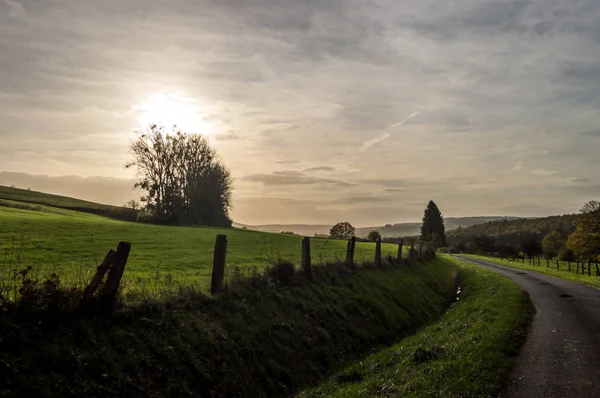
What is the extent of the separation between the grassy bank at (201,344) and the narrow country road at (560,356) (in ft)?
18.0

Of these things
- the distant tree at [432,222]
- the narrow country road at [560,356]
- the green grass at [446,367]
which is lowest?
the green grass at [446,367]

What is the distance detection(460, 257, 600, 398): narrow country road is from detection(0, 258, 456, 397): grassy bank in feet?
18.0

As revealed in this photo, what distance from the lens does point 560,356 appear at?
12211 millimetres

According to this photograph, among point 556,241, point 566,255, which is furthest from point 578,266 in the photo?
point 556,241

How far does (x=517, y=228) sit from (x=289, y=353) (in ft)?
671

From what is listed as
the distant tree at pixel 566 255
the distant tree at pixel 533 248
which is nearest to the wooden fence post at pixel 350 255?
the distant tree at pixel 566 255

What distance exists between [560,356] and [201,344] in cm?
1014

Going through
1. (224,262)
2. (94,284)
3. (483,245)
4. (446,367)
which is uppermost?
(483,245)

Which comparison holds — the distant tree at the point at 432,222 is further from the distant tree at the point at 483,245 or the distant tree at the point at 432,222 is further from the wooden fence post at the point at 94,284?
the wooden fence post at the point at 94,284

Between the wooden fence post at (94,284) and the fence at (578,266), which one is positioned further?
the fence at (578,266)

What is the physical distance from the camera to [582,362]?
11.6 metres

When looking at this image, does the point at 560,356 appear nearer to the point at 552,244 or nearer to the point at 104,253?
the point at 104,253

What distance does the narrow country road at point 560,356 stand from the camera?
9641 mm

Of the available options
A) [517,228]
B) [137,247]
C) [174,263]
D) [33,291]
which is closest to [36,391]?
[33,291]
